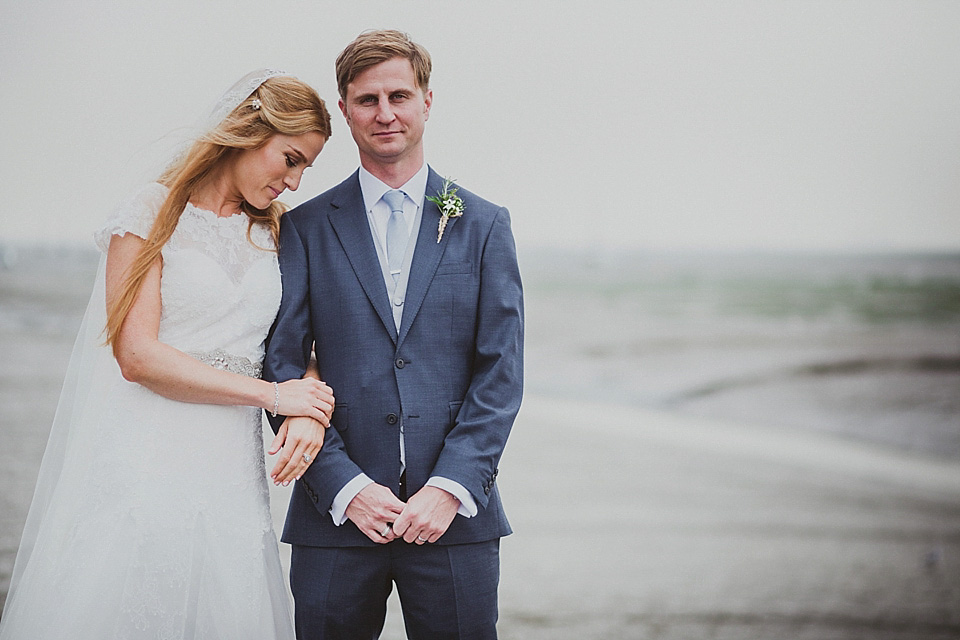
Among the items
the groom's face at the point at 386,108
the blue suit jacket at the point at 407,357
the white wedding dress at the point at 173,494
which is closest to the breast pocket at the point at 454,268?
the blue suit jacket at the point at 407,357

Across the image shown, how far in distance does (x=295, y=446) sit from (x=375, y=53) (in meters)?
0.87

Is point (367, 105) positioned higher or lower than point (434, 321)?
higher

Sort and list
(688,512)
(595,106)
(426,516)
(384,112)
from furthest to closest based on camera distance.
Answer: (595,106), (688,512), (384,112), (426,516)

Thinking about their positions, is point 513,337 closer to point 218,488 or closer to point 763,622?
point 218,488

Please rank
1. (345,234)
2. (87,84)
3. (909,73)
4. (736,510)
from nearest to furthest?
(345,234)
(87,84)
(736,510)
(909,73)

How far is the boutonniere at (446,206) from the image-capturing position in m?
1.89

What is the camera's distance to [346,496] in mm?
1744

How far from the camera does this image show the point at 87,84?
480 centimetres

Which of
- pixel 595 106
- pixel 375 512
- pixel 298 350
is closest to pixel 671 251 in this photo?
pixel 595 106

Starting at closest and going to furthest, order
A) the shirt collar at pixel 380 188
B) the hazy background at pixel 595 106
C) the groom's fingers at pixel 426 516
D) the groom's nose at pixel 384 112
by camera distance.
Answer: the groom's fingers at pixel 426 516 < the groom's nose at pixel 384 112 < the shirt collar at pixel 380 188 < the hazy background at pixel 595 106

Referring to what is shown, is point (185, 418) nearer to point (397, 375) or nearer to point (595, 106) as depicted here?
point (397, 375)

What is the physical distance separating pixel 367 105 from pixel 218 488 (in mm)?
909

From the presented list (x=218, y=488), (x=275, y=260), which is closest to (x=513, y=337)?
(x=275, y=260)

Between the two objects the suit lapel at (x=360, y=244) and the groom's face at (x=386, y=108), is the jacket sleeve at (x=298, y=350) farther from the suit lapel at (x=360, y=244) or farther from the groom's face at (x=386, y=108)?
the groom's face at (x=386, y=108)
